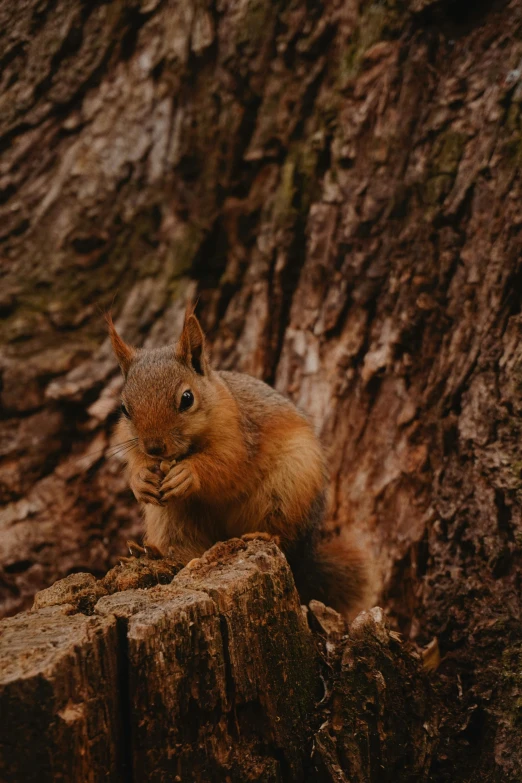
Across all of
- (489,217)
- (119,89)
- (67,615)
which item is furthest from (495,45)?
(67,615)

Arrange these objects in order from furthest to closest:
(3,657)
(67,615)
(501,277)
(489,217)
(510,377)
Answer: (489,217) < (501,277) < (510,377) < (67,615) < (3,657)

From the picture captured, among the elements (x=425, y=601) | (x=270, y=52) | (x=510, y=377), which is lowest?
(x=425, y=601)

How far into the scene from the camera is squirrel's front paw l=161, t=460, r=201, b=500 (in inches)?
109

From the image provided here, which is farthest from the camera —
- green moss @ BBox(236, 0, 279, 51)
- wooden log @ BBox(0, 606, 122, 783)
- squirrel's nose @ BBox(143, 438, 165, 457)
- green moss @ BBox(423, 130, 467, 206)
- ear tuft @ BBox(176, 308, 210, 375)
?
green moss @ BBox(236, 0, 279, 51)

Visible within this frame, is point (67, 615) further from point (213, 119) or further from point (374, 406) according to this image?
point (213, 119)

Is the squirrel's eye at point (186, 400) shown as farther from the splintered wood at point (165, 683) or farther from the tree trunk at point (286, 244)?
the tree trunk at point (286, 244)

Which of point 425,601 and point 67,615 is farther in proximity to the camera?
point 425,601

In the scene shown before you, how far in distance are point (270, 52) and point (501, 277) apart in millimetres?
1993

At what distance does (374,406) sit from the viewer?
3.58 m

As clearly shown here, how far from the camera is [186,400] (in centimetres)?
291

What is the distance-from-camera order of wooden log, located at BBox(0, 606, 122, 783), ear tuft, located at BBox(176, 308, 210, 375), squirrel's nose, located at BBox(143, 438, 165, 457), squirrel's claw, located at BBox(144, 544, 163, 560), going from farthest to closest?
ear tuft, located at BBox(176, 308, 210, 375) < squirrel's claw, located at BBox(144, 544, 163, 560) < squirrel's nose, located at BBox(143, 438, 165, 457) < wooden log, located at BBox(0, 606, 122, 783)

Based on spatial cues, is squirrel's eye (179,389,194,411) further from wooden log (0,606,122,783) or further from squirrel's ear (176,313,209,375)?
wooden log (0,606,122,783)

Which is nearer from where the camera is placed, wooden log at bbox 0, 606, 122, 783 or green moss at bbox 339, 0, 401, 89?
wooden log at bbox 0, 606, 122, 783

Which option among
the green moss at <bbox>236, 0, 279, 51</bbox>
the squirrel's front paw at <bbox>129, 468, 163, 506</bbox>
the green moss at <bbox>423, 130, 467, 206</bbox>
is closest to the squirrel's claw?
the squirrel's front paw at <bbox>129, 468, 163, 506</bbox>
